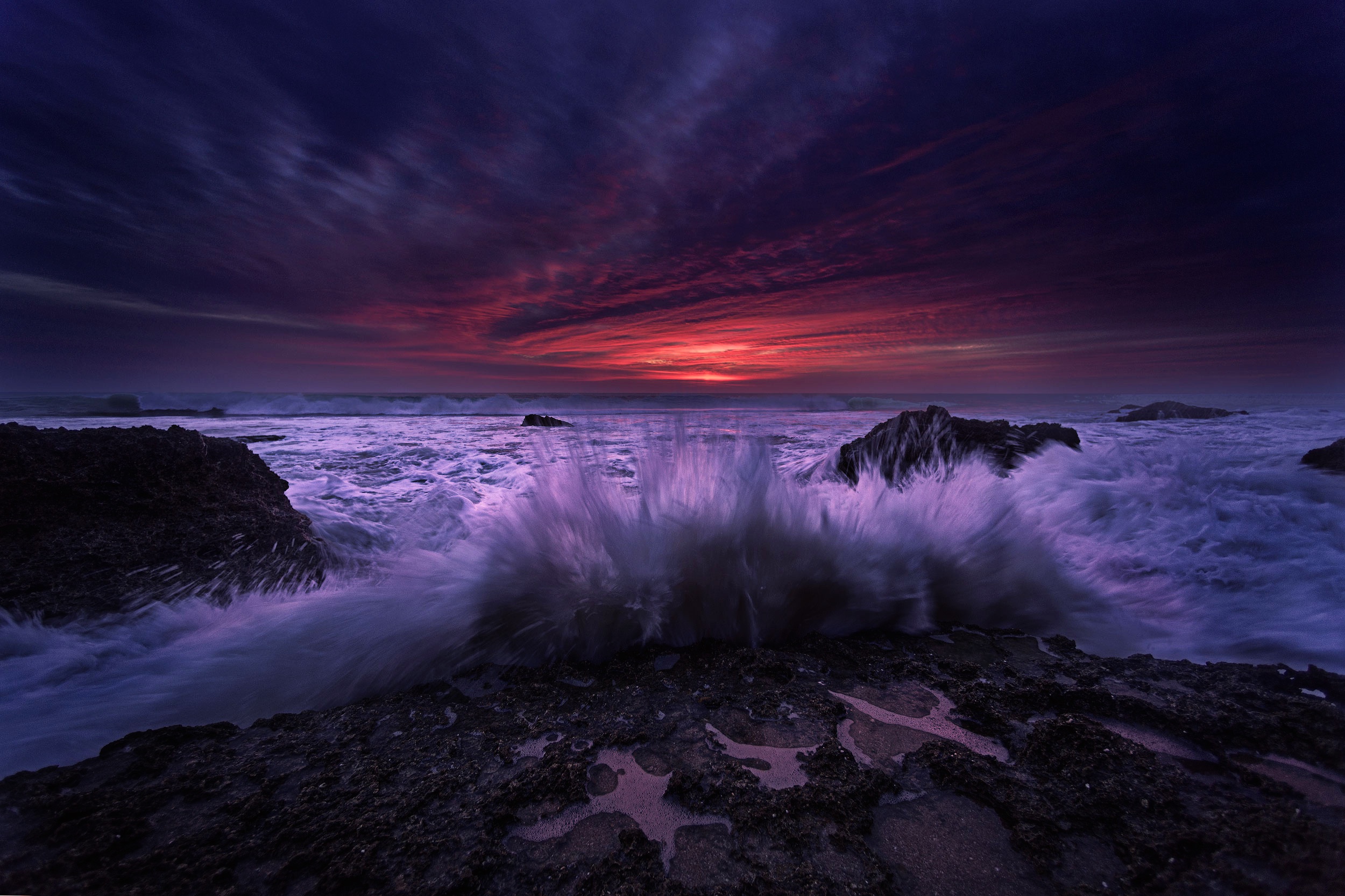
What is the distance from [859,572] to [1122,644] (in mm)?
1194

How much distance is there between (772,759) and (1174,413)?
23194 millimetres

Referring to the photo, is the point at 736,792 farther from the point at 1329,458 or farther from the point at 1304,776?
the point at 1329,458

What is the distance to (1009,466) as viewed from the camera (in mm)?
5500

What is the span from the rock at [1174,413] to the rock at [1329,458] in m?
14.3

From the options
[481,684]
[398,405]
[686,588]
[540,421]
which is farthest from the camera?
[398,405]

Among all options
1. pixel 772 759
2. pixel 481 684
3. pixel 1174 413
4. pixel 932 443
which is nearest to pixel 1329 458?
pixel 932 443

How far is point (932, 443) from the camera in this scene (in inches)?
205

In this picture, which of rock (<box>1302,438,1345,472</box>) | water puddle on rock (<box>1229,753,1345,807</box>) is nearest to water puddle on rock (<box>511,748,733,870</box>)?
water puddle on rock (<box>1229,753,1345,807</box>)

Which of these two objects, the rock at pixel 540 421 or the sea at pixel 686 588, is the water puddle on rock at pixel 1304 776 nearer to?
the sea at pixel 686 588

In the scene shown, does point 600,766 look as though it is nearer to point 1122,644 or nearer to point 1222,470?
point 1122,644

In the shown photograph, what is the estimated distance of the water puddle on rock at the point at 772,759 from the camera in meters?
1.33

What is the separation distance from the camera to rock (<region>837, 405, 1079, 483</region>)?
5160 mm

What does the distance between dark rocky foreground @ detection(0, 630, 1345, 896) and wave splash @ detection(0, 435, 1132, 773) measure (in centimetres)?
29

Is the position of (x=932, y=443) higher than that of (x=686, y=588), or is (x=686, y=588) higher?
(x=932, y=443)
